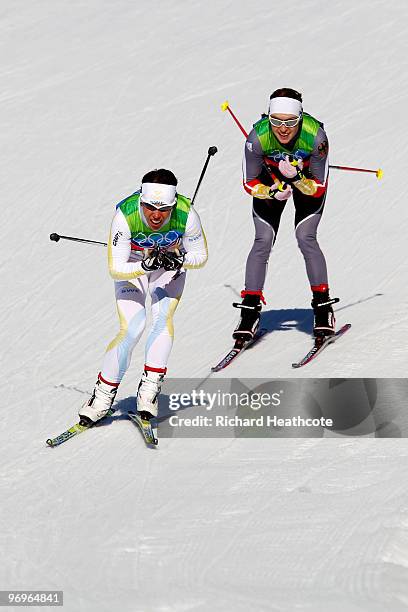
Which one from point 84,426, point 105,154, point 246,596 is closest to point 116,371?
point 84,426

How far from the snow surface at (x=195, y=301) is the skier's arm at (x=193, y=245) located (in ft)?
4.12

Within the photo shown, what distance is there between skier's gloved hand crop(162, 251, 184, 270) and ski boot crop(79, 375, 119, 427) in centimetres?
94

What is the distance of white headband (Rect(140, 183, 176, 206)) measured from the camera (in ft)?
27.1

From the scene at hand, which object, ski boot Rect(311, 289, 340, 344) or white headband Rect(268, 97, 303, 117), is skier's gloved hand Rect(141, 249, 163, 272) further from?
ski boot Rect(311, 289, 340, 344)

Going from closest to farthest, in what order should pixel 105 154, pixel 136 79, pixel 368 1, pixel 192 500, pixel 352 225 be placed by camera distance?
pixel 192 500, pixel 352 225, pixel 105 154, pixel 136 79, pixel 368 1

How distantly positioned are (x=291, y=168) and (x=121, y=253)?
1773 millimetres

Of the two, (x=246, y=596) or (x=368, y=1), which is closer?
(x=246, y=596)

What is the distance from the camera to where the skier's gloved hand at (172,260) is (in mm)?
8508

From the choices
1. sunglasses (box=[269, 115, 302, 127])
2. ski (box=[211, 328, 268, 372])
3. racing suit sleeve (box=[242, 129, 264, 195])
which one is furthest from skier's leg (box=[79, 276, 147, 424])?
sunglasses (box=[269, 115, 302, 127])

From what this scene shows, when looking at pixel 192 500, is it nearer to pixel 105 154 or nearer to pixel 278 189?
pixel 278 189

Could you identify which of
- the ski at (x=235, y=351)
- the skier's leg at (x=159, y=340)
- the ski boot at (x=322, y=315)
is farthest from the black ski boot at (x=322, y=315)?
the skier's leg at (x=159, y=340)

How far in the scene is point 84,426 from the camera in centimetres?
889

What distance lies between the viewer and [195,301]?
39.1 feet

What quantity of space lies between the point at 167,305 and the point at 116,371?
0.58m
